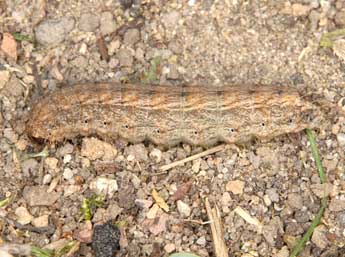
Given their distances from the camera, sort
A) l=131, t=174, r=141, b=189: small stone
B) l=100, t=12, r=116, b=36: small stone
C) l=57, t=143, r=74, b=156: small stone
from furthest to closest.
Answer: l=100, t=12, r=116, b=36: small stone → l=57, t=143, r=74, b=156: small stone → l=131, t=174, r=141, b=189: small stone

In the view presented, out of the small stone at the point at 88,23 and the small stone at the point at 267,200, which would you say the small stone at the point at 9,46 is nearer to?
the small stone at the point at 88,23

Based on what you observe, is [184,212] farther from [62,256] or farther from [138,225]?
[62,256]

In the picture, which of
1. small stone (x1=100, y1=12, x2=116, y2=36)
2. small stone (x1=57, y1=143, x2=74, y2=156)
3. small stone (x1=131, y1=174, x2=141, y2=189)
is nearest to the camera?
small stone (x1=131, y1=174, x2=141, y2=189)

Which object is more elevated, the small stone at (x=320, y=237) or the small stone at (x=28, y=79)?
the small stone at (x=28, y=79)

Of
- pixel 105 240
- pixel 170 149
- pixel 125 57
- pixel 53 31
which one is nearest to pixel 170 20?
pixel 125 57

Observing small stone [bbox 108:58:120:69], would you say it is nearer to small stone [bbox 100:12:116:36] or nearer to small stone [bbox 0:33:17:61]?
small stone [bbox 100:12:116:36]

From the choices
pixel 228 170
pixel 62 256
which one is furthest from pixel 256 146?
pixel 62 256

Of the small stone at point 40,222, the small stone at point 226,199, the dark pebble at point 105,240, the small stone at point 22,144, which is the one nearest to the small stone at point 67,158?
the small stone at point 22,144

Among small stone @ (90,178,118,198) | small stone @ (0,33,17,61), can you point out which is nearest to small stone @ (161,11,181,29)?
small stone @ (0,33,17,61)
